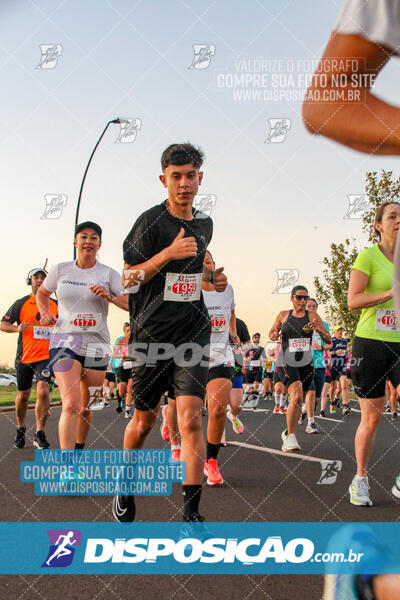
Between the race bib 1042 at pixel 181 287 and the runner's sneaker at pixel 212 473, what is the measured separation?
6.37 feet

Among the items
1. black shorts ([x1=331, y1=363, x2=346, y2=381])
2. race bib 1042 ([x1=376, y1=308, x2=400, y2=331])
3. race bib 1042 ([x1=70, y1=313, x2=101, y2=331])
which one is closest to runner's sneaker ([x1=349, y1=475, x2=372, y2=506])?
race bib 1042 ([x1=376, y1=308, x2=400, y2=331])

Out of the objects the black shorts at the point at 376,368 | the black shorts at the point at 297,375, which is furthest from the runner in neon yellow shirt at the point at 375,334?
the black shorts at the point at 297,375

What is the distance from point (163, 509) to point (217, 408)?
1397mm

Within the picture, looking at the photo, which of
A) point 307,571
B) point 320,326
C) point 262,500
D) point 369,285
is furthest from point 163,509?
point 320,326

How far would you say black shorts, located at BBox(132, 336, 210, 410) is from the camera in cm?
339

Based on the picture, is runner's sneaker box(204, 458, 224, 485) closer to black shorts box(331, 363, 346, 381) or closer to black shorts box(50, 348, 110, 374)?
black shorts box(50, 348, 110, 374)

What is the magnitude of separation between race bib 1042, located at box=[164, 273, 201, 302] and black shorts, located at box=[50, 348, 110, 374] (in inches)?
70.1

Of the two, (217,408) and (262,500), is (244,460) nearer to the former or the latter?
(217,408)

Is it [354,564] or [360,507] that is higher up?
[354,564]

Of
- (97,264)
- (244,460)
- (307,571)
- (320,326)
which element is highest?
(97,264)

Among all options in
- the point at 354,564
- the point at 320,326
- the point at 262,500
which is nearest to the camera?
the point at 354,564

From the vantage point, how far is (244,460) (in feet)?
19.9

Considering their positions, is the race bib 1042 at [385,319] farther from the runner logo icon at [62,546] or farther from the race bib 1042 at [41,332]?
the race bib 1042 at [41,332]

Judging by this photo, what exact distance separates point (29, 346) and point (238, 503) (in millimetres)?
3998
